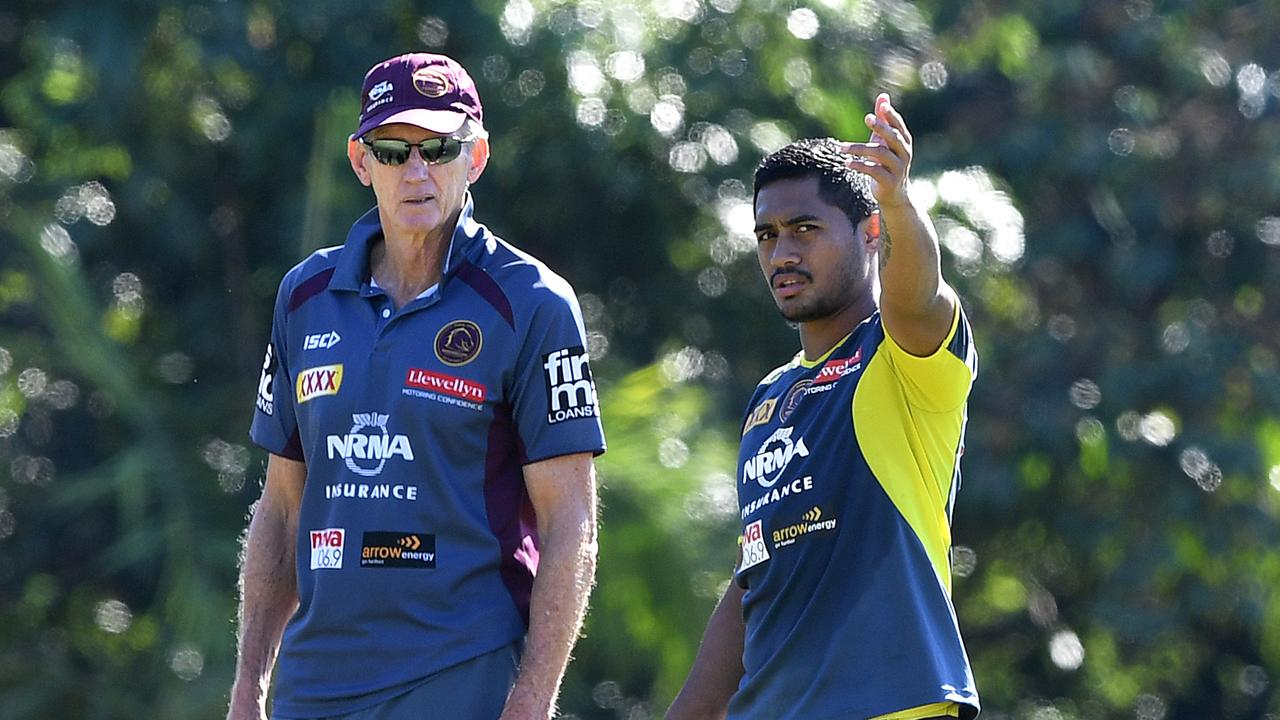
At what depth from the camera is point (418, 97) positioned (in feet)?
13.2

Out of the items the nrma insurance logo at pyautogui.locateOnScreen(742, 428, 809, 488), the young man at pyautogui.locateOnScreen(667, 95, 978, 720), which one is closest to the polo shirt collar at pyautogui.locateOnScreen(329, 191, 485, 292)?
the young man at pyautogui.locateOnScreen(667, 95, 978, 720)

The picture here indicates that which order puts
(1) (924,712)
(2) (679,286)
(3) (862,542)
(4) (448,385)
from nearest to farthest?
(1) (924,712)
(3) (862,542)
(4) (448,385)
(2) (679,286)

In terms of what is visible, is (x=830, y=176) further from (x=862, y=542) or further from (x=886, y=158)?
(x=862, y=542)

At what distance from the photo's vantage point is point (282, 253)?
10.5m

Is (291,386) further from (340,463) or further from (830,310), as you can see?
(830,310)

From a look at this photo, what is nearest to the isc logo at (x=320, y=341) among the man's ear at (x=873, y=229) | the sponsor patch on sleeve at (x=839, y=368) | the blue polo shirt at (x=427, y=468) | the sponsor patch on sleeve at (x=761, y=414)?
the blue polo shirt at (x=427, y=468)

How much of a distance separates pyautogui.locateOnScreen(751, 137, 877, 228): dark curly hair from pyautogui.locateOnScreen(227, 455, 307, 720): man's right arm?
3.78 feet

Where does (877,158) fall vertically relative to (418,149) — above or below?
below

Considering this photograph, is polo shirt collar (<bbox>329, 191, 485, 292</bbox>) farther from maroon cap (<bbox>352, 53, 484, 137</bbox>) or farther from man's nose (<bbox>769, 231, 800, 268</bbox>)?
man's nose (<bbox>769, 231, 800, 268</bbox>)

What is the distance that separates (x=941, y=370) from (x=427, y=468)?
0.99m

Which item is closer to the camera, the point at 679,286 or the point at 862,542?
the point at 862,542

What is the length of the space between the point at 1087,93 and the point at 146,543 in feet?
21.0

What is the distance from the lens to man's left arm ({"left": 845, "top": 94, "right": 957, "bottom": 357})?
11.4 feet

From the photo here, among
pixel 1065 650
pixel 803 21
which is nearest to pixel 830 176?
pixel 803 21
